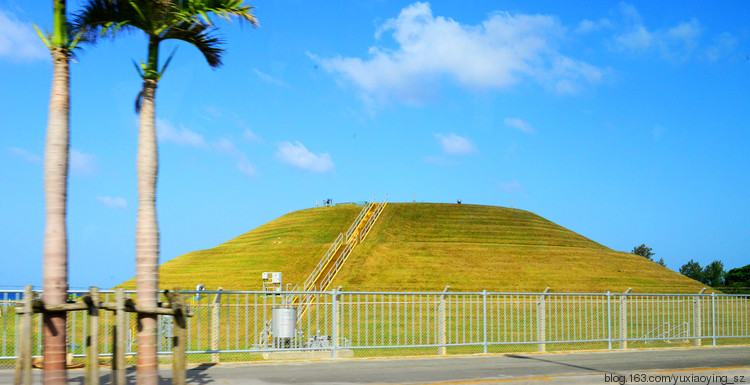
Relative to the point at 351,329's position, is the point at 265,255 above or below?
above

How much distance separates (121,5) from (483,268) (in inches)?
1468

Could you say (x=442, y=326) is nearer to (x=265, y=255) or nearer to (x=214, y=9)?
(x=214, y=9)

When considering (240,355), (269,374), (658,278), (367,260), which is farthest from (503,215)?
(269,374)

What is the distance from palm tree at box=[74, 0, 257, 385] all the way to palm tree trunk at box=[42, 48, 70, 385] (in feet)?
2.67

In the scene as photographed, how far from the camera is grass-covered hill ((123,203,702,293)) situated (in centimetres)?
4147

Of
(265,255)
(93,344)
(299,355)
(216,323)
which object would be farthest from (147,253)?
(265,255)

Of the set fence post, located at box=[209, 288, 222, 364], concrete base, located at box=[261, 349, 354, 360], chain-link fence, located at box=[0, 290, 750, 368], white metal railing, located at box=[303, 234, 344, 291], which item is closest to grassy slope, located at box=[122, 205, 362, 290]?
white metal railing, located at box=[303, 234, 344, 291]

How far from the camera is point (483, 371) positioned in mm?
11797

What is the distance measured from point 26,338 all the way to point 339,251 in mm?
38479

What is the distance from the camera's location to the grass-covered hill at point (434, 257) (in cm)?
4147

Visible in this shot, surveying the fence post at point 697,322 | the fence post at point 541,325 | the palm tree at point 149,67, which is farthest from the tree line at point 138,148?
the fence post at point 697,322

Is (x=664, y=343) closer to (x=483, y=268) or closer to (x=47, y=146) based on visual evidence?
(x=483, y=268)

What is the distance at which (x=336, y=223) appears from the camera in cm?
5459

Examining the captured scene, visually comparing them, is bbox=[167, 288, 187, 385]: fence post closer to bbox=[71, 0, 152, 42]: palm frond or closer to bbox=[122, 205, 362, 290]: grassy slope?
bbox=[71, 0, 152, 42]: palm frond
